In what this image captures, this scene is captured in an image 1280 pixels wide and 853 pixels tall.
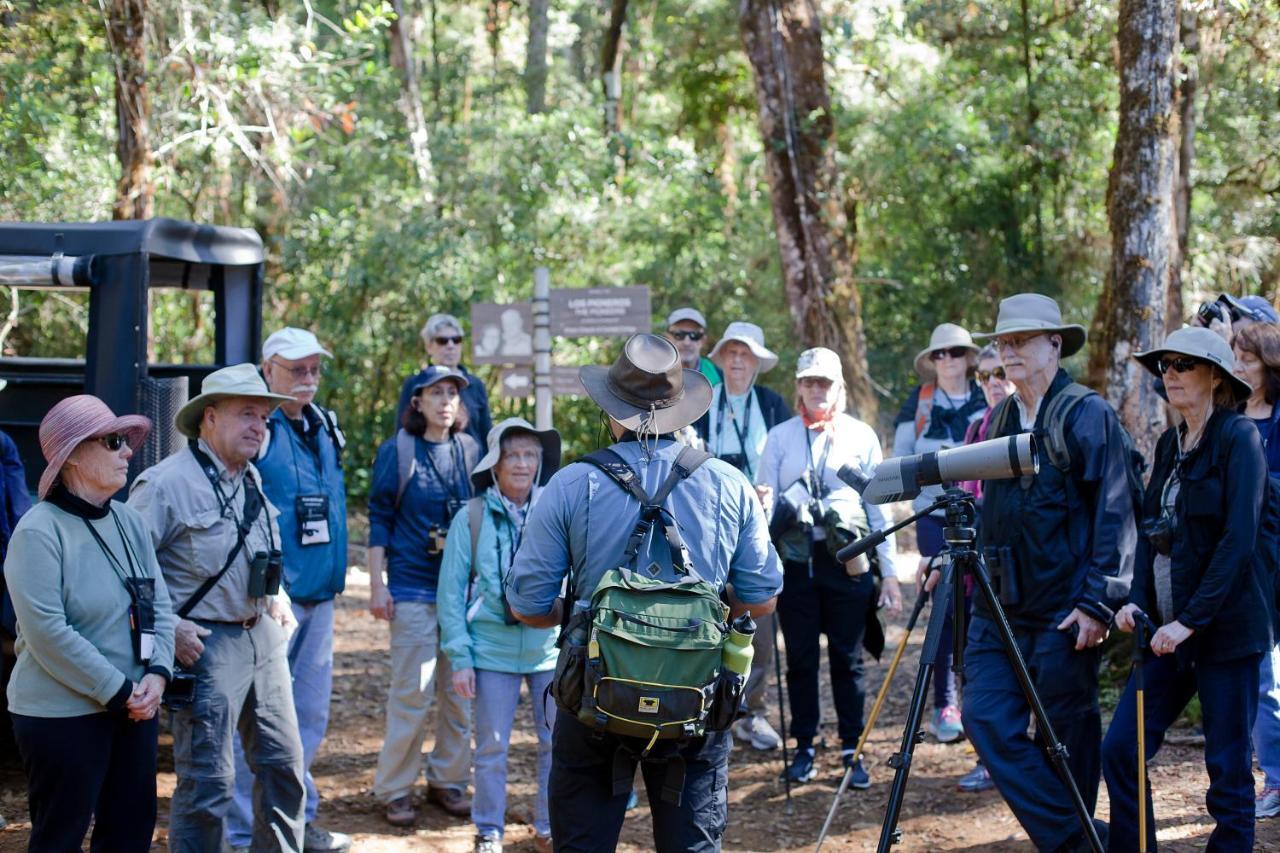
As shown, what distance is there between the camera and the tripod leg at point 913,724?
3969 millimetres

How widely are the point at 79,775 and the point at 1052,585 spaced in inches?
134

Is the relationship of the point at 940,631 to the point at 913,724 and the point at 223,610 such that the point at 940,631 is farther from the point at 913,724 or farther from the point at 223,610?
the point at 223,610

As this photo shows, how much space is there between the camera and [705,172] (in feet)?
55.5

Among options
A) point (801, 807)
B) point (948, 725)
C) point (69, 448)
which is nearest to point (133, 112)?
point (69, 448)

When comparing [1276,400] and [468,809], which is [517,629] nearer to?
[468,809]

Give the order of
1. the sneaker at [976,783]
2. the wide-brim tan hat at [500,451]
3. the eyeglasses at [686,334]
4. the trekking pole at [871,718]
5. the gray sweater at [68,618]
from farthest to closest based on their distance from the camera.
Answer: the eyeglasses at [686,334], the sneaker at [976,783], the wide-brim tan hat at [500,451], the trekking pole at [871,718], the gray sweater at [68,618]

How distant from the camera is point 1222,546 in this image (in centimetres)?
439

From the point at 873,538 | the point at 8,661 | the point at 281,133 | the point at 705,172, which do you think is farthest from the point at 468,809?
the point at 705,172

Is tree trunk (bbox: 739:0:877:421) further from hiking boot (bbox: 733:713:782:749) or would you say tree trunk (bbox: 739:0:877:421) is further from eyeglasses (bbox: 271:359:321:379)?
eyeglasses (bbox: 271:359:321:379)

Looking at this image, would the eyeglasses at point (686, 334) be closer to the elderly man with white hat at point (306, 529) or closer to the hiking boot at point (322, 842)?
the elderly man with white hat at point (306, 529)

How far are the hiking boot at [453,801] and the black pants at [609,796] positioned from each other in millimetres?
2795

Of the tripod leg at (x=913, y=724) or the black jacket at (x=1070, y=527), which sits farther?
the black jacket at (x=1070, y=527)

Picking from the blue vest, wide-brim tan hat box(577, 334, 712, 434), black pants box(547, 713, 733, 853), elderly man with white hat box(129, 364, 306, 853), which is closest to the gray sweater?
elderly man with white hat box(129, 364, 306, 853)

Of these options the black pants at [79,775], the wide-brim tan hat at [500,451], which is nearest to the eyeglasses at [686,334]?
the wide-brim tan hat at [500,451]
